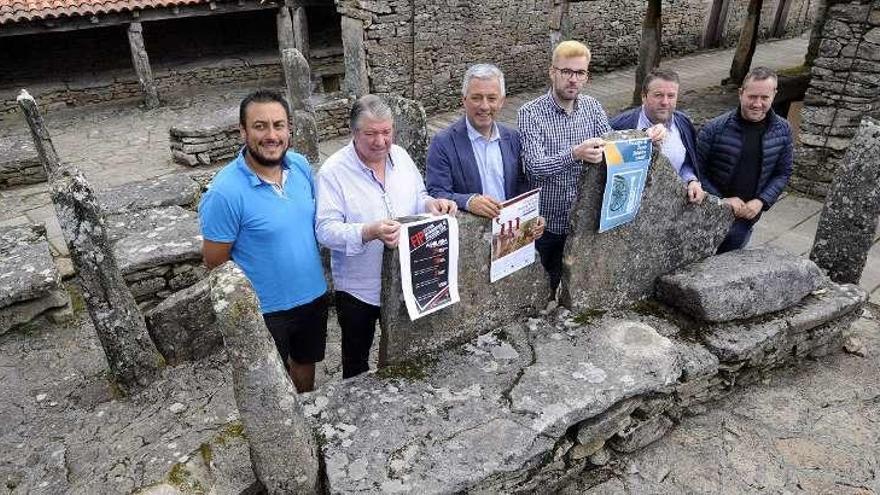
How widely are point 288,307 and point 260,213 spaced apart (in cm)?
56

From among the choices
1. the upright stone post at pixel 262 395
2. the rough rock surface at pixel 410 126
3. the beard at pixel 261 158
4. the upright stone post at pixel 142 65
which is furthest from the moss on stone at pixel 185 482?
the upright stone post at pixel 142 65

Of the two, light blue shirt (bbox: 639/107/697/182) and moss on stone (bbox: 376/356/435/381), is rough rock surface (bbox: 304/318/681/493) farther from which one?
light blue shirt (bbox: 639/107/697/182)

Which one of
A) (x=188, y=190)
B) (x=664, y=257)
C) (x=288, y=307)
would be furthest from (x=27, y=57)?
(x=664, y=257)

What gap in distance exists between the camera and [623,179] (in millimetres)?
3467

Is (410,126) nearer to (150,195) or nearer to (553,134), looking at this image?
(553,134)

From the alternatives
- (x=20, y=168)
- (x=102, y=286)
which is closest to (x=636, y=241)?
(x=102, y=286)

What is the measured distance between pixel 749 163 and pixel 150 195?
5.81 metres

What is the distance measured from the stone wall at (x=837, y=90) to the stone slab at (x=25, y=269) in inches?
337

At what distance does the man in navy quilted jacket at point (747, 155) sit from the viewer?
4.05m

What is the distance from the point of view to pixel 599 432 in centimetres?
333

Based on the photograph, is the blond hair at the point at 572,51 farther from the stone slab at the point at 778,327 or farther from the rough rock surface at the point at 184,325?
the rough rock surface at the point at 184,325

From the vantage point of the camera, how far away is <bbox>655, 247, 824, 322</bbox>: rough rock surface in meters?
3.83

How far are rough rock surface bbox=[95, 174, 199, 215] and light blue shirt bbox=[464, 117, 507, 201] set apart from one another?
4.24 metres

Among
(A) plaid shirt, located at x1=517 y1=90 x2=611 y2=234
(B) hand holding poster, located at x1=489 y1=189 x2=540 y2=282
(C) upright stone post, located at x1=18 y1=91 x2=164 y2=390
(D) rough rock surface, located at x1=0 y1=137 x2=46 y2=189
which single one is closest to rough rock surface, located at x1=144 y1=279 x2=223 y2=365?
(C) upright stone post, located at x1=18 y1=91 x2=164 y2=390
